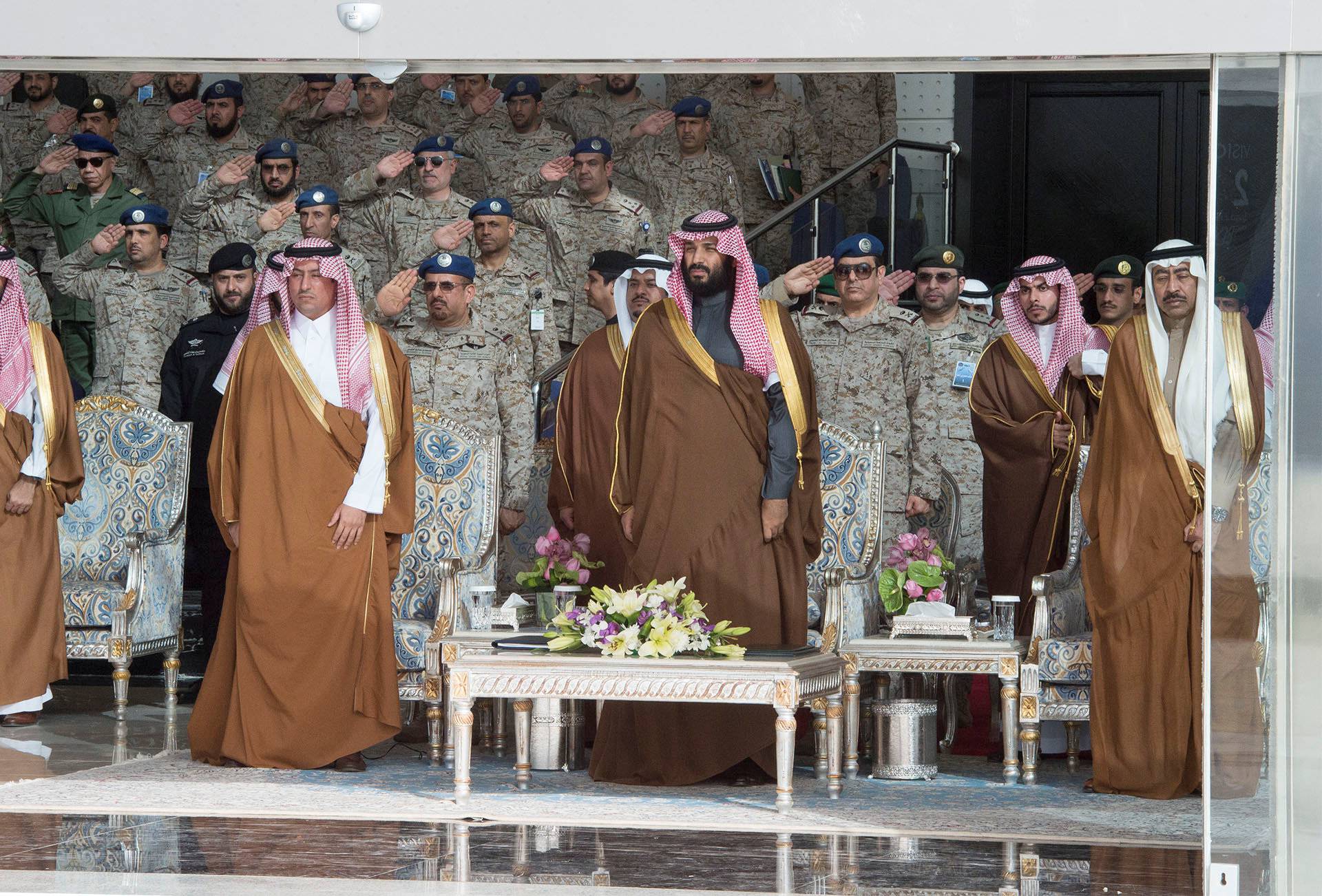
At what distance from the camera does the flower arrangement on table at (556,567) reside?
752 cm

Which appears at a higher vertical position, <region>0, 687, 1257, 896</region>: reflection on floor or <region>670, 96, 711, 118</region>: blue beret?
<region>670, 96, 711, 118</region>: blue beret

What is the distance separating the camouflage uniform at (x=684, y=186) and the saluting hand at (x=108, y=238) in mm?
2900

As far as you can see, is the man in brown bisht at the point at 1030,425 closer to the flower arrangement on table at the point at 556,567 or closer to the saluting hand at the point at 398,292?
the flower arrangement on table at the point at 556,567

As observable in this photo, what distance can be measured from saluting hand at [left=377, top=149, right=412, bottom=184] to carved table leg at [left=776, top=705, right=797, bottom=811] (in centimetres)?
510

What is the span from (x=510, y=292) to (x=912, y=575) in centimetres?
306

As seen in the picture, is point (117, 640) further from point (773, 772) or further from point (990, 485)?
point (990, 485)

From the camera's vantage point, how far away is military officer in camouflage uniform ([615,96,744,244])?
1068cm

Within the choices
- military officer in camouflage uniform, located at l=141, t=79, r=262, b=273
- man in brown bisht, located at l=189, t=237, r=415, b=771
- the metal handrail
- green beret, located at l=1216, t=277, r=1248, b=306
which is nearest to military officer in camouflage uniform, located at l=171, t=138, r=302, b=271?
military officer in camouflage uniform, located at l=141, t=79, r=262, b=273

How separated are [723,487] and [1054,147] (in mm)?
5809

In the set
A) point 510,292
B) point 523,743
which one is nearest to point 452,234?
point 510,292

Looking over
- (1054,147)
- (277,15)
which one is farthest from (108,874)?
(1054,147)

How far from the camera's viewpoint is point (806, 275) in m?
9.41

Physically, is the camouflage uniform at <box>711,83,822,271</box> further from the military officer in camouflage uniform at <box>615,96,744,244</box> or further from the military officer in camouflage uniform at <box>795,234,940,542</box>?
the military officer in camouflage uniform at <box>795,234,940,542</box>

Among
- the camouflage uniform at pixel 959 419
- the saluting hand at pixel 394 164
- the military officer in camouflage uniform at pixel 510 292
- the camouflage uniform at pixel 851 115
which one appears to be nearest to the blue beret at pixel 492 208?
the military officer in camouflage uniform at pixel 510 292
